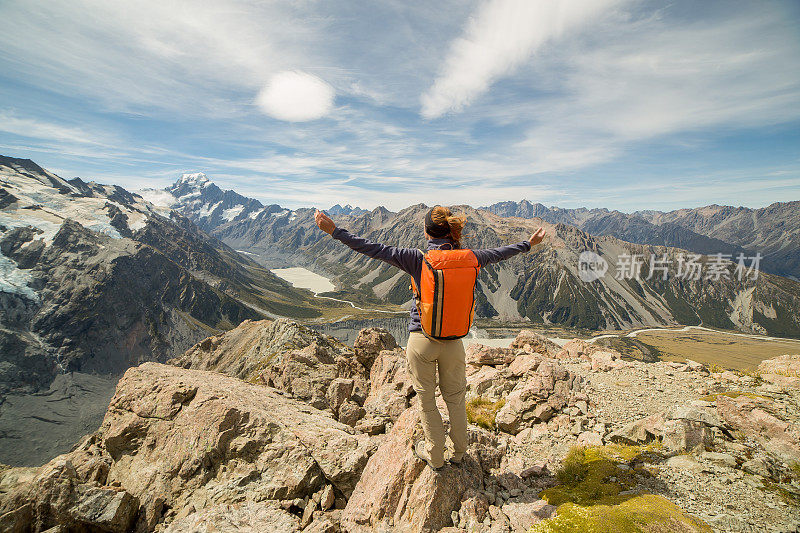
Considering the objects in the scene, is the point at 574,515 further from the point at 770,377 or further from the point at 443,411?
the point at 770,377

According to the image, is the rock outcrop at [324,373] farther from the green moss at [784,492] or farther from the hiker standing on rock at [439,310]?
the green moss at [784,492]

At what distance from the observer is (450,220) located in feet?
21.3

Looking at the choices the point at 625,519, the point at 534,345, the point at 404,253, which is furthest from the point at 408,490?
the point at 534,345

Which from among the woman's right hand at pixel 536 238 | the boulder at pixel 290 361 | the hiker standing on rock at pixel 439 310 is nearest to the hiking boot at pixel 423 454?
the hiker standing on rock at pixel 439 310

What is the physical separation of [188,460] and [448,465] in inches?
306

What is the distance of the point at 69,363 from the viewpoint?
155750 millimetres

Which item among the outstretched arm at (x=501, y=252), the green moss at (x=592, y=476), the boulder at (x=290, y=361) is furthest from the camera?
the boulder at (x=290, y=361)

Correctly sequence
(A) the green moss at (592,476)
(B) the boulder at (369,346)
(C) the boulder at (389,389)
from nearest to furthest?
(A) the green moss at (592,476) < (C) the boulder at (389,389) < (B) the boulder at (369,346)

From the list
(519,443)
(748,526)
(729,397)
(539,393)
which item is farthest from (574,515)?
(729,397)

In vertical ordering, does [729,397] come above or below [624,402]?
above

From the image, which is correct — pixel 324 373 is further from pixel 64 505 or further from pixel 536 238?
pixel 536 238

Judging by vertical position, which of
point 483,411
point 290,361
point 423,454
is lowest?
point 290,361

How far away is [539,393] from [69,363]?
743 ft

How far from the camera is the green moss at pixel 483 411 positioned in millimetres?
10688
